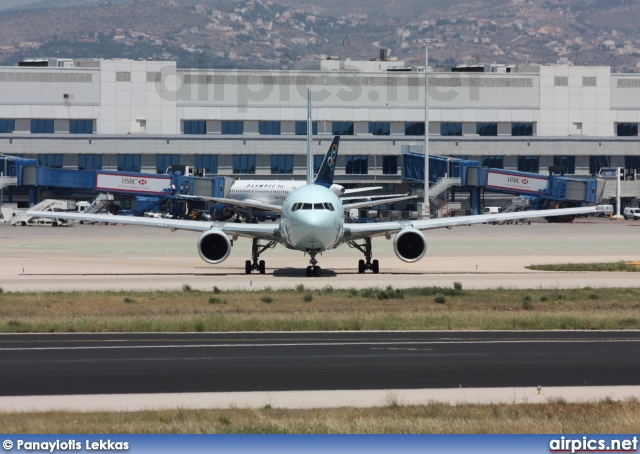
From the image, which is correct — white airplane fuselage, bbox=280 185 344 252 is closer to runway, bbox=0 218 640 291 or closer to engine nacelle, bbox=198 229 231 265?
runway, bbox=0 218 640 291

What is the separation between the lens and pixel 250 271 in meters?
50.8

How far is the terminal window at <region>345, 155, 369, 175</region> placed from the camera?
5571 inches

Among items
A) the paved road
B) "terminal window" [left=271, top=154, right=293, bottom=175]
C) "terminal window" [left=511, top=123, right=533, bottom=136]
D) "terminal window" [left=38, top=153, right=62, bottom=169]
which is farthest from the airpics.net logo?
"terminal window" [left=511, top=123, right=533, bottom=136]

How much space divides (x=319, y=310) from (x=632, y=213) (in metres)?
106

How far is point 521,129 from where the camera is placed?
489 ft

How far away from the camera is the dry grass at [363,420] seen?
56.9 feet

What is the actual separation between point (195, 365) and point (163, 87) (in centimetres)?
11894

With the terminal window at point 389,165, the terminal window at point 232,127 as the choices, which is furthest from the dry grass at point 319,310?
the terminal window at point 232,127

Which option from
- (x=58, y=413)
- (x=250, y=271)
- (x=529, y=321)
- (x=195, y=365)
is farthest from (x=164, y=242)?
(x=58, y=413)

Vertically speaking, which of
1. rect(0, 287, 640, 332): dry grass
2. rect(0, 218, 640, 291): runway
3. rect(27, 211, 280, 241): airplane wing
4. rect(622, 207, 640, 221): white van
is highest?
rect(622, 207, 640, 221): white van

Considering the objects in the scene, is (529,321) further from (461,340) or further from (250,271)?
(250,271)

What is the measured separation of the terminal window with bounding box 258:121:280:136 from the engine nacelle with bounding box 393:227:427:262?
95680 mm

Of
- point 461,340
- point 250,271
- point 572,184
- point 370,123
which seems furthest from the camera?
point 370,123

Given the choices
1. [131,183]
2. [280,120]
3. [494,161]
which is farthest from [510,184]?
[131,183]
